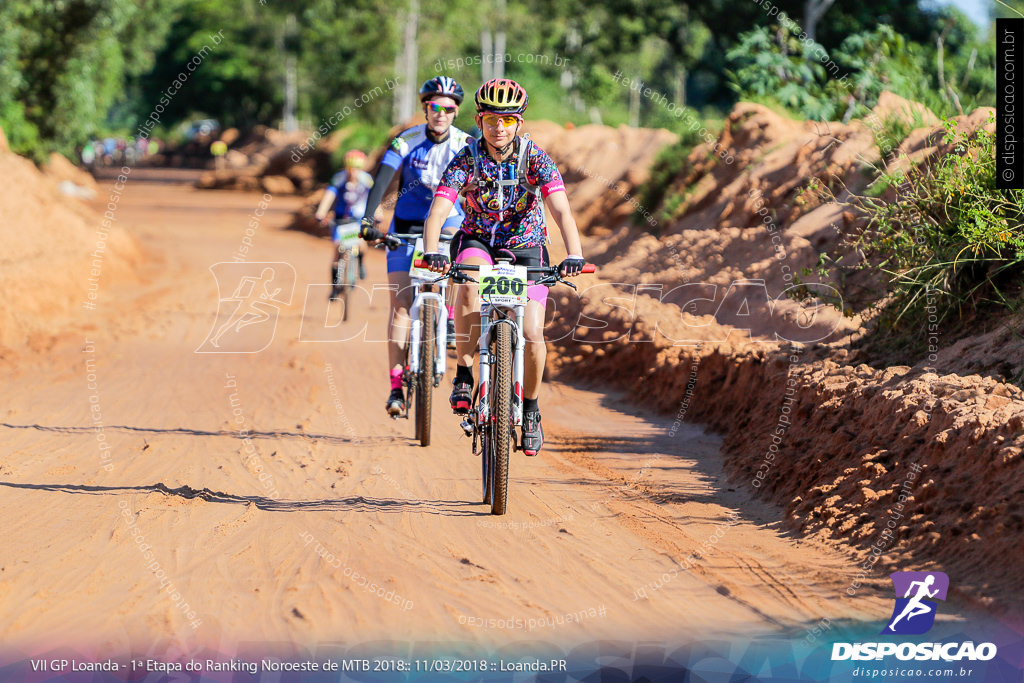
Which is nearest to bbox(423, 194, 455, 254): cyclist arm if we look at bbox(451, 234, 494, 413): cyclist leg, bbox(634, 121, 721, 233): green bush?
bbox(451, 234, 494, 413): cyclist leg

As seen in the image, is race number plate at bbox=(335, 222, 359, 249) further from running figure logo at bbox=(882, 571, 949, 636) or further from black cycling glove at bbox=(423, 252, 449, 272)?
running figure logo at bbox=(882, 571, 949, 636)

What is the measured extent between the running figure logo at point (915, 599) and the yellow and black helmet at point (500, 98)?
3197 mm

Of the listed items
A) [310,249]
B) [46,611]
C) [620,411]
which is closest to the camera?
[46,611]

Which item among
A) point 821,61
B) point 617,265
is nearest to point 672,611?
point 617,265

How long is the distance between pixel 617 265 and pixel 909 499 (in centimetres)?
796

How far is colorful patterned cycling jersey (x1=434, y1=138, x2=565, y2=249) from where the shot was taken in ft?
18.8

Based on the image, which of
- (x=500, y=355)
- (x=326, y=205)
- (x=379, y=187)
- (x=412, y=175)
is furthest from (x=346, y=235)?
(x=500, y=355)

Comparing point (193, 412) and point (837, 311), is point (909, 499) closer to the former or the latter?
point (837, 311)

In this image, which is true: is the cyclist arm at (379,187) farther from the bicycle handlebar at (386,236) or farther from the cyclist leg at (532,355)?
the cyclist leg at (532,355)

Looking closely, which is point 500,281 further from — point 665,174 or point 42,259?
point 665,174

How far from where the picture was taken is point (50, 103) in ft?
92.8

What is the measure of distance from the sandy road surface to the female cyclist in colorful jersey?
0.90 m

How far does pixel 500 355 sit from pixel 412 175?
2468 millimetres

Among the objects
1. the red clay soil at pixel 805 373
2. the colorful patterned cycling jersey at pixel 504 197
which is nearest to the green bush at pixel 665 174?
the red clay soil at pixel 805 373
